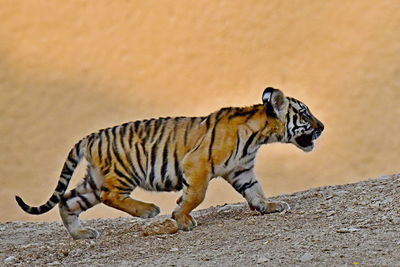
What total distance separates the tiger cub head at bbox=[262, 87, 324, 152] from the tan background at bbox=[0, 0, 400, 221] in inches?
129

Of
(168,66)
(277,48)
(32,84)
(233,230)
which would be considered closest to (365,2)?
(277,48)

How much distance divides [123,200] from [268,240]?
116 centimetres

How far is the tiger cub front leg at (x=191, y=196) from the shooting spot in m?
4.98

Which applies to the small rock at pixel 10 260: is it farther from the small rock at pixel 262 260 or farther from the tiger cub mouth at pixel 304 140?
the tiger cub mouth at pixel 304 140

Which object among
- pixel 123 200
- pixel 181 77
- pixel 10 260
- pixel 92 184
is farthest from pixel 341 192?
pixel 181 77

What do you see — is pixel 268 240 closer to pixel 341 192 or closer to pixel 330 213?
pixel 330 213

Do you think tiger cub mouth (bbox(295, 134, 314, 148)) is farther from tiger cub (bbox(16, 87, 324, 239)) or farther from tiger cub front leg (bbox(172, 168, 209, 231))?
tiger cub front leg (bbox(172, 168, 209, 231))

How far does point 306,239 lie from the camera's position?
4234 millimetres

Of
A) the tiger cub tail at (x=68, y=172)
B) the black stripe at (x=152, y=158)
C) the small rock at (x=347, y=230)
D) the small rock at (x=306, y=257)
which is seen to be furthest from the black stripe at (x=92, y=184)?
the small rock at (x=306, y=257)

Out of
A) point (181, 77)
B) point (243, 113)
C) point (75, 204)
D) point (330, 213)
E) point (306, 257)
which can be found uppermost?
point (181, 77)

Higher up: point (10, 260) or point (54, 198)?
point (54, 198)

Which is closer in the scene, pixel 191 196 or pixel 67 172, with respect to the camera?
pixel 191 196

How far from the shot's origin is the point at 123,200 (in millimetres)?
5234

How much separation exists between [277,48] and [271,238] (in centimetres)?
472
